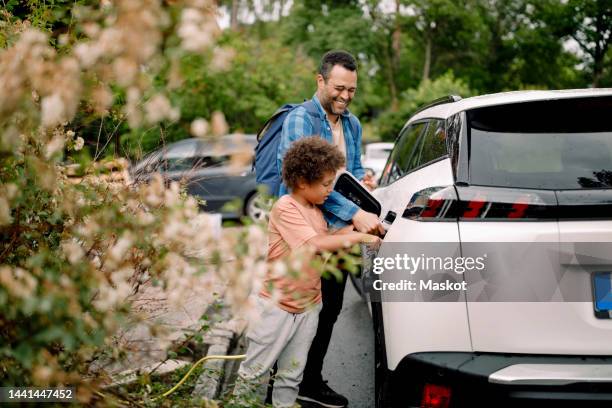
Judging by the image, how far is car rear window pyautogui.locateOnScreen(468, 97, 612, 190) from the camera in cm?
260

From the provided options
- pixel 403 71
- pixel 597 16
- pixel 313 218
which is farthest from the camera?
pixel 403 71

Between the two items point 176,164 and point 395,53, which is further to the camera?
point 395,53

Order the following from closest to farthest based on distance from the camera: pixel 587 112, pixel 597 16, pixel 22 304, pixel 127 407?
pixel 22 304 < pixel 127 407 < pixel 587 112 < pixel 597 16

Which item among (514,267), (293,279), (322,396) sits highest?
(514,267)

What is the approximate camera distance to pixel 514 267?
249 centimetres

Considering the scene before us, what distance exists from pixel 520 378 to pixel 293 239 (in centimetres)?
116

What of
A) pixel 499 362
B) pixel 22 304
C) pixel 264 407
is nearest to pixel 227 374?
pixel 264 407

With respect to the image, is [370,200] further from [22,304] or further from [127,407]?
[22,304]

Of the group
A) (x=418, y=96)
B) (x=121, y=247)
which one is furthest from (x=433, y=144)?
(x=418, y=96)

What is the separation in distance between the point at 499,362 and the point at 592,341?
1.21 ft

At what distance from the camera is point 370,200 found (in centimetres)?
329

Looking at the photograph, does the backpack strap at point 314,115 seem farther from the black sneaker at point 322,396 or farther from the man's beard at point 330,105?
the black sneaker at point 322,396

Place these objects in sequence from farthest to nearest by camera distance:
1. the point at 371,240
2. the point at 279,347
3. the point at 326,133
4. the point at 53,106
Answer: the point at 326,133, the point at 279,347, the point at 371,240, the point at 53,106

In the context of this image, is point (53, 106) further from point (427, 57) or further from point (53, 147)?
point (427, 57)
